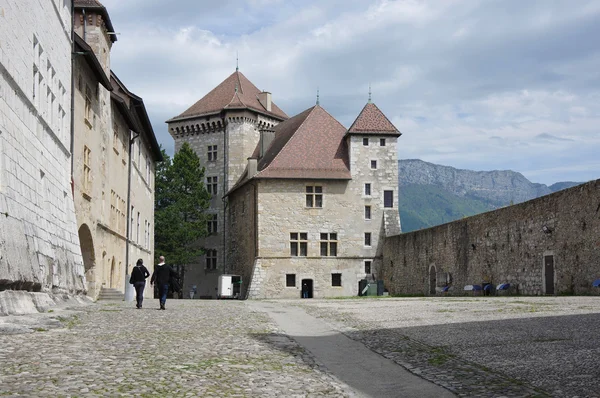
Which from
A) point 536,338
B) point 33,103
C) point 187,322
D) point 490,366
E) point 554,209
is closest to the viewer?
point 490,366

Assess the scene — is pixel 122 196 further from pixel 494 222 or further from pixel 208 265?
pixel 208 265

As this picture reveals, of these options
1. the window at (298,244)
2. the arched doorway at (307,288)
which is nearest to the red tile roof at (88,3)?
the window at (298,244)

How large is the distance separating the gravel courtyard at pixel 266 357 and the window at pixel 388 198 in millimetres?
35928

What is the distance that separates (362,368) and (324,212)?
134 ft

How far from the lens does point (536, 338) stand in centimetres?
949

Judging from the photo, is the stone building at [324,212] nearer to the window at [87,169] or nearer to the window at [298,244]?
the window at [298,244]

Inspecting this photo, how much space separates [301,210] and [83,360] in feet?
134

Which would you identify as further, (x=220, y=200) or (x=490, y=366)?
(x=220, y=200)

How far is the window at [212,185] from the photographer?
62.0m

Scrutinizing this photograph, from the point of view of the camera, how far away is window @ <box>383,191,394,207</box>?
4959cm

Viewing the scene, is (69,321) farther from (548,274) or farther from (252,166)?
(252,166)

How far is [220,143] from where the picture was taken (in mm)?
61969

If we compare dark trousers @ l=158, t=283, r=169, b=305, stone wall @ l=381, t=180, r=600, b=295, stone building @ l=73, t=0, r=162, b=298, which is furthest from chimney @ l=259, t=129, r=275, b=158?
dark trousers @ l=158, t=283, r=169, b=305

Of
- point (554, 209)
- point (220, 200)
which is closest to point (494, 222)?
point (554, 209)
